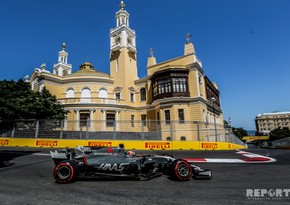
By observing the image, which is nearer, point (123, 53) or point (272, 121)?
point (123, 53)

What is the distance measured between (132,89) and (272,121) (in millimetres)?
151455

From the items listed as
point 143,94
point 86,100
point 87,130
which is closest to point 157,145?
point 87,130

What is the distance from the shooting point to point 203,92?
96.4 ft

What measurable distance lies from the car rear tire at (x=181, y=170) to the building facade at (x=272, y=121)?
159492 mm

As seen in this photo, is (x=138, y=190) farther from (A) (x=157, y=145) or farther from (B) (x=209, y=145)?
(B) (x=209, y=145)

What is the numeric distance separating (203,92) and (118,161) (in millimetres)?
26497

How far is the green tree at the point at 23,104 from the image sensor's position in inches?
770

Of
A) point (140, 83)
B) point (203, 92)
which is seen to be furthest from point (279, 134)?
point (140, 83)

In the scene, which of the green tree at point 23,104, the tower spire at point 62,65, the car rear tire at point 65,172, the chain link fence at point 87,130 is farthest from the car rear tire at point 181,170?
the tower spire at point 62,65

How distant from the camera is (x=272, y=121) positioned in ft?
461

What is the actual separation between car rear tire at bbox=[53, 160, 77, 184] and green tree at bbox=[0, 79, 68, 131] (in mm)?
15331

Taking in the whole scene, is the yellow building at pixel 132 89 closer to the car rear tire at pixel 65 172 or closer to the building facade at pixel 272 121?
the car rear tire at pixel 65 172

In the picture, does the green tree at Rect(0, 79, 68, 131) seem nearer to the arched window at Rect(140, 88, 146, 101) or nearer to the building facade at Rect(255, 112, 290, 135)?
the arched window at Rect(140, 88, 146, 101)

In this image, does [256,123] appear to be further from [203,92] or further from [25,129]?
[25,129]
